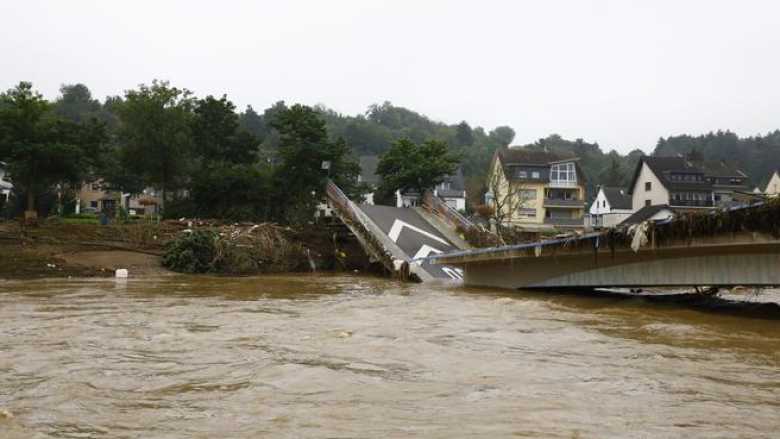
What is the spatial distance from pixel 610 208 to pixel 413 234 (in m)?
51.4

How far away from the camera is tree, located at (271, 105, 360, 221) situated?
33156 millimetres

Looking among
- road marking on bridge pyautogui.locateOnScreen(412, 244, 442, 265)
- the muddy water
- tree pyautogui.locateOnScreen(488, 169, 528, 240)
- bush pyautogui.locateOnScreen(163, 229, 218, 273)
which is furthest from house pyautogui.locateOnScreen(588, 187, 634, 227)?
Result: the muddy water

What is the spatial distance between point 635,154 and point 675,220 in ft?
484

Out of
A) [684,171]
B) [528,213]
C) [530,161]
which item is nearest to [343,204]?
[528,213]

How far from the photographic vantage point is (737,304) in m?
13.2

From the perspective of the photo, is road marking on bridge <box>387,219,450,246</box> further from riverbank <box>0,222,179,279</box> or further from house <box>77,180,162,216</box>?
house <box>77,180,162,216</box>

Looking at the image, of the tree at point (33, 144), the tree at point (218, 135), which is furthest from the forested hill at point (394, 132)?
the tree at point (33, 144)

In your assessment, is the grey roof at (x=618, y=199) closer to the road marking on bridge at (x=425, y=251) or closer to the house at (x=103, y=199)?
the house at (x=103, y=199)

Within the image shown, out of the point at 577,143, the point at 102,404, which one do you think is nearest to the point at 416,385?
the point at 102,404

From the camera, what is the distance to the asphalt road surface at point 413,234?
23.2 metres

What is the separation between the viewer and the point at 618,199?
7381 centimetres

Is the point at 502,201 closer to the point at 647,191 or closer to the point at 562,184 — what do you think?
the point at 562,184

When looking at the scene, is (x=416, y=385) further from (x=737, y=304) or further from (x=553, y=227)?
(x=553, y=227)

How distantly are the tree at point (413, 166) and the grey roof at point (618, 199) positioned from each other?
44.0 meters
